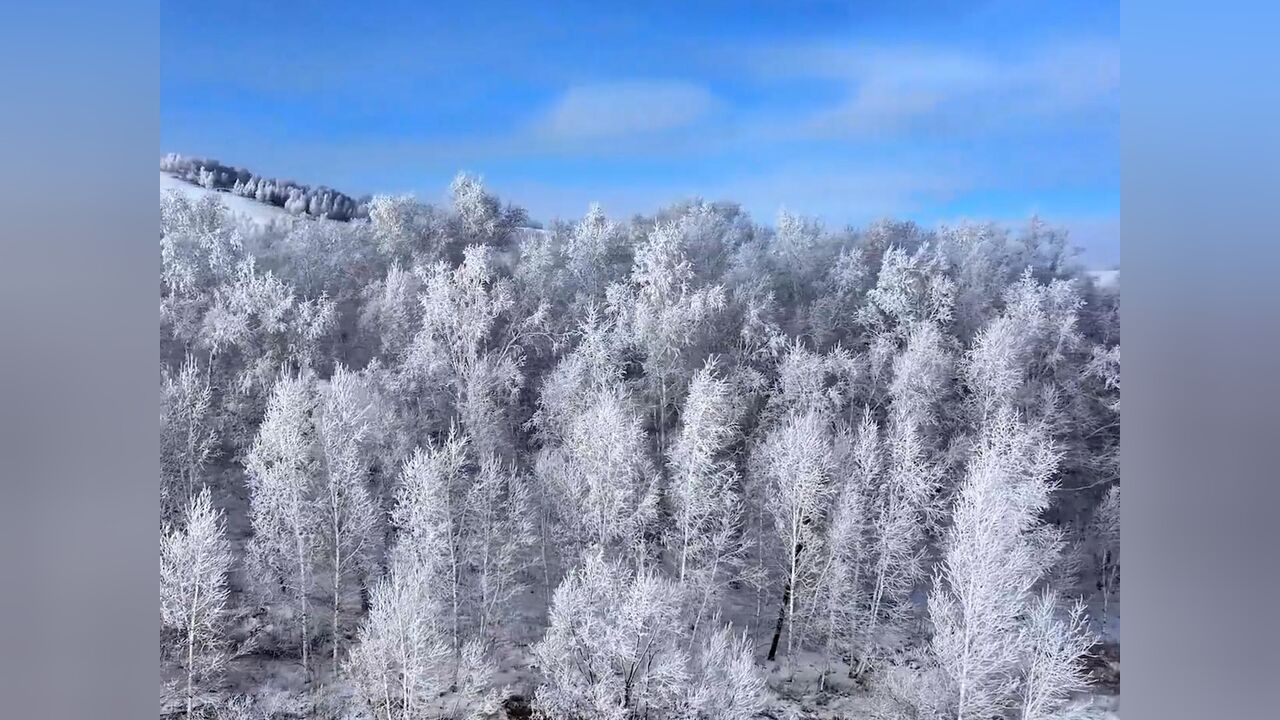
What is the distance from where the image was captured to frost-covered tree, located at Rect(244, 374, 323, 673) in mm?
3023

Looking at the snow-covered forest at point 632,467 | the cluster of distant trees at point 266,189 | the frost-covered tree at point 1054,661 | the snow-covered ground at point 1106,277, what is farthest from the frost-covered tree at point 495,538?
the snow-covered ground at point 1106,277

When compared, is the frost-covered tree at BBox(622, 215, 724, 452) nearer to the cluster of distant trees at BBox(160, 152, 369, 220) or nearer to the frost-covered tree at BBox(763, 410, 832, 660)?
the frost-covered tree at BBox(763, 410, 832, 660)

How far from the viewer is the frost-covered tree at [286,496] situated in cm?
302

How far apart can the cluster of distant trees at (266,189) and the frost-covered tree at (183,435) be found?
2.49ft

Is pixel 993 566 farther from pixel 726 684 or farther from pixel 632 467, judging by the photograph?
pixel 632 467

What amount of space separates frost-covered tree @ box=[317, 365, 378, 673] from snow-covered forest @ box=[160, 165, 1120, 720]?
0.04ft

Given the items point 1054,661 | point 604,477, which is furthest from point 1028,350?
point 604,477
